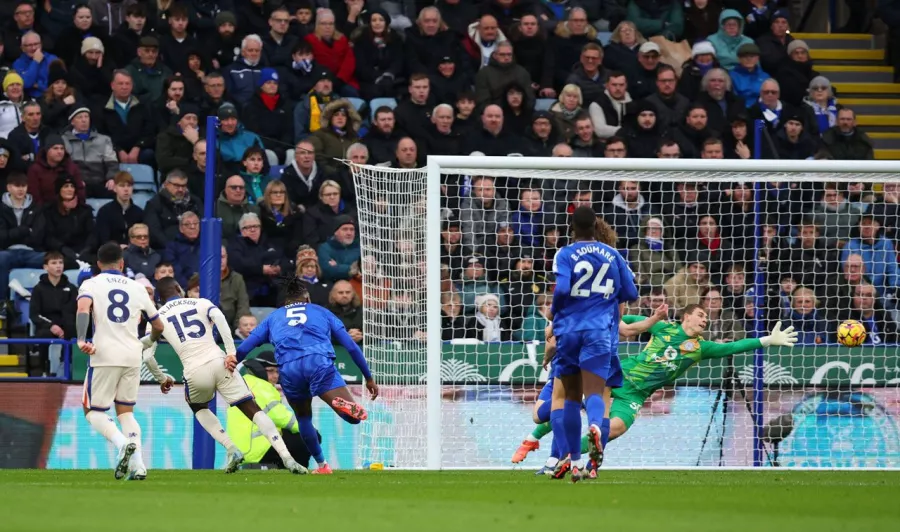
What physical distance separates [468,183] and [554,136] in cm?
249

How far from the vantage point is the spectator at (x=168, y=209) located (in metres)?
16.5

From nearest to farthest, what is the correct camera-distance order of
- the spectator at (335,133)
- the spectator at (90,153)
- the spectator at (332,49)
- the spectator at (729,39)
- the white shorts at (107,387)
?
the white shorts at (107,387) → the spectator at (90,153) → the spectator at (335,133) → the spectator at (332,49) → the spectator at (729,39)

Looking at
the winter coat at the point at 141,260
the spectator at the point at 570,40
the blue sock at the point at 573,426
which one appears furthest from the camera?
the spectator at the point at 570,40

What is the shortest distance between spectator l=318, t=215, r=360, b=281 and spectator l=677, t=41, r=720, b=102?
5.38 meters

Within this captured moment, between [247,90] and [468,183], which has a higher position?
[247,90]

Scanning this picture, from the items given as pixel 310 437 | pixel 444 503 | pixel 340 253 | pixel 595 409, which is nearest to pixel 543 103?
pixel 340 253

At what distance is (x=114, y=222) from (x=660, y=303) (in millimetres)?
6175

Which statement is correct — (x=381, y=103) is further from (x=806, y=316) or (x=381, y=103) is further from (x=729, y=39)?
(x=806, y=316)

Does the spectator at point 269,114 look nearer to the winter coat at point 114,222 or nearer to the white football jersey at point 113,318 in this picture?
the winter coat at point 114,222

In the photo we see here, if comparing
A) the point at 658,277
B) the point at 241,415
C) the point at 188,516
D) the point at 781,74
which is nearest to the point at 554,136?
the point at 658,277

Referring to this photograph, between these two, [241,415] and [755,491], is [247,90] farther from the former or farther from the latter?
[755,491]

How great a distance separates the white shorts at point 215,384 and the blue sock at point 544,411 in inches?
101

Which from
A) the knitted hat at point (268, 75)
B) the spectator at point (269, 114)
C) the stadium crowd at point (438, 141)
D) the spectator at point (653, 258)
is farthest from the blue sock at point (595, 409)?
the knitted hat at point (268, 75)

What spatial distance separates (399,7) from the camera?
20297 mm
